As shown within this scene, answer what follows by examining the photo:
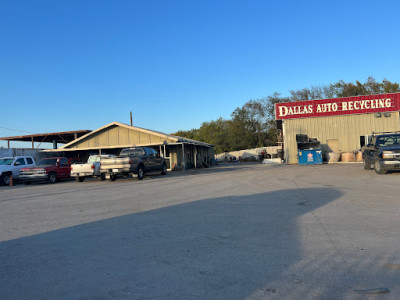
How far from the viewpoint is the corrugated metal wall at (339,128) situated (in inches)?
1239

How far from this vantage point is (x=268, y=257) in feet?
14.7

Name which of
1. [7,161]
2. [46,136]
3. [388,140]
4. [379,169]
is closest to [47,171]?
[7,161]

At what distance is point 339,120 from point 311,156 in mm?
6110

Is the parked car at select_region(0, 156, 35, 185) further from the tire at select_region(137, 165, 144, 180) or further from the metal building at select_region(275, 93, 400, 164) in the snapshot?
the metal building at select_region(275, 93, 400, 164)

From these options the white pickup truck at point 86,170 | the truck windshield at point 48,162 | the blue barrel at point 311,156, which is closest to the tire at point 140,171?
the white pickup truck at point 86,170

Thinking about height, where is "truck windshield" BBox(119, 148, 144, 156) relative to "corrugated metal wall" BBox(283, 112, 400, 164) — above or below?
below

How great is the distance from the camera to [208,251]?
482 cm

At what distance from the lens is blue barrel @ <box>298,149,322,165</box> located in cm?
2873

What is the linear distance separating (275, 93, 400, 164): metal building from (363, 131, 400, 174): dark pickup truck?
1515 centimetres

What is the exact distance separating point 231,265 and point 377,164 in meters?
13.8

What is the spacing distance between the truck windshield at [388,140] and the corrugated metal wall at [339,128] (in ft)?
52.2

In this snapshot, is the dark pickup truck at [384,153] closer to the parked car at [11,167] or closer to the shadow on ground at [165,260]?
the shadow on ground at [165,260]

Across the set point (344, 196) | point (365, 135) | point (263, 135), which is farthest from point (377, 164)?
point (263, 135)

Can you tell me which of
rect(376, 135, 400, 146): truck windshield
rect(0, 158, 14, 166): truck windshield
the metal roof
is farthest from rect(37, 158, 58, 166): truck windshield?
rect(376, 135, 400, 146): truck windshield
